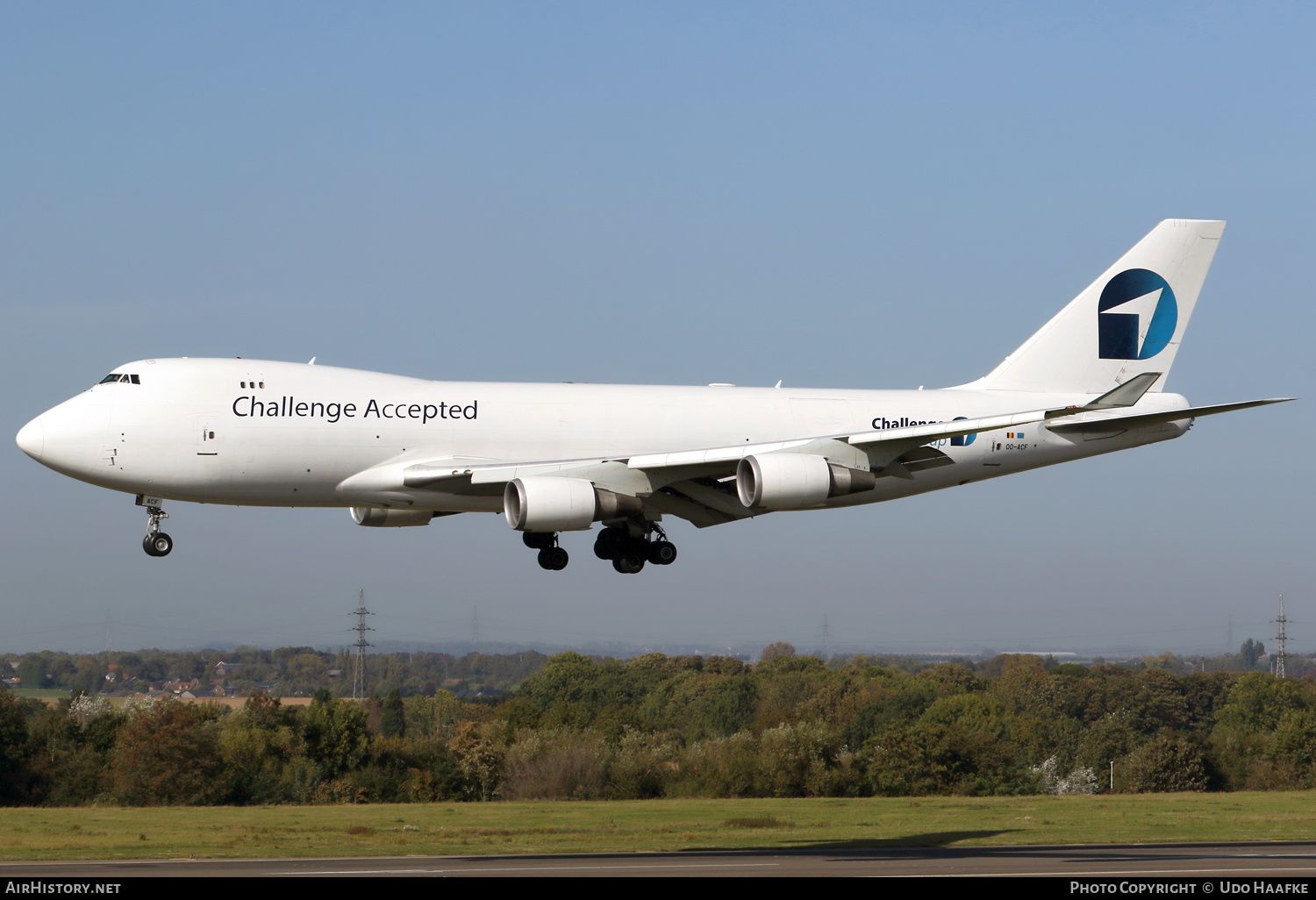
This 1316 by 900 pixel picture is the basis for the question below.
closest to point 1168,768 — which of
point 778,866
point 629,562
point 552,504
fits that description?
point 629,562

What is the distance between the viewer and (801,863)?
34.9 metres

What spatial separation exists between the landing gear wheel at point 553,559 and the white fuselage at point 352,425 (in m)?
3.18

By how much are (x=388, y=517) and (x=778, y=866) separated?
1541cm

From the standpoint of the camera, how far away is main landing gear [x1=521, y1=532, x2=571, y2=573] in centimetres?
4144

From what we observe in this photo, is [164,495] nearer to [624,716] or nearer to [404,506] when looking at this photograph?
[404,506]

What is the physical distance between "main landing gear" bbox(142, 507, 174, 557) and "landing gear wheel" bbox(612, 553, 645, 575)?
13.2 metres

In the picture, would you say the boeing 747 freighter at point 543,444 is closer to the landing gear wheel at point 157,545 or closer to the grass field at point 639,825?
the landing gear wheel at point 157,545

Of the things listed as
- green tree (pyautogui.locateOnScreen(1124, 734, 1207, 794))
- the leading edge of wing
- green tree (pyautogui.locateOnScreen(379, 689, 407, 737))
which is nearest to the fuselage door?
the leading edge of wing

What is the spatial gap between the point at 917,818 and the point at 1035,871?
3093 cm

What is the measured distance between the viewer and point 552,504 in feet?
117

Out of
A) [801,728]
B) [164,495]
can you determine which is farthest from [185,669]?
[164,495]

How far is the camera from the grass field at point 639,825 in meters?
46.3

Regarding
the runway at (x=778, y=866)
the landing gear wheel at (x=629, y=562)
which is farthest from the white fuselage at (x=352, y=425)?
the runway at (x=778, y=866)

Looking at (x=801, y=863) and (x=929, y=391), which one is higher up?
(x=929, y=391)
